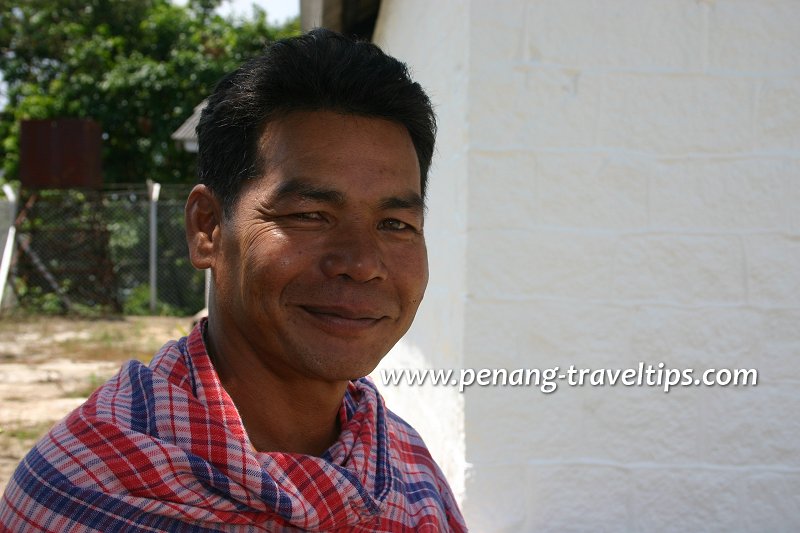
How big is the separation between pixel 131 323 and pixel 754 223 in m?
10.8

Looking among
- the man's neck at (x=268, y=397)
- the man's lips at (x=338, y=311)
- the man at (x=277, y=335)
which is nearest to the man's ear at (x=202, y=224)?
the man at (x=277, y=335)

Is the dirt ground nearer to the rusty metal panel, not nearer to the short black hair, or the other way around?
the rusty metal panel

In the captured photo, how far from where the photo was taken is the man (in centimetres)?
122

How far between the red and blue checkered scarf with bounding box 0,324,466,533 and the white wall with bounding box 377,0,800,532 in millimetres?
1401

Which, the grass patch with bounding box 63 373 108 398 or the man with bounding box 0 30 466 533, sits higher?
the man with bounding box 0 30 466 533

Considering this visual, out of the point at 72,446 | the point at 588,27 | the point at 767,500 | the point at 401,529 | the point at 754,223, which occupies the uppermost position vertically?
the point at 588,27

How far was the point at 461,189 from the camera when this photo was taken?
275 centimetres

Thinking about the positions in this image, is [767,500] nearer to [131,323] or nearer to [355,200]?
[355,200]

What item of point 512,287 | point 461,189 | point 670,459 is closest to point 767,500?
point 670,459

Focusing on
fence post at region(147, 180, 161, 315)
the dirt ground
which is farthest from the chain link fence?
the dirt ground

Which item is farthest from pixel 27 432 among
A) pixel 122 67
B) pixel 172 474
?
pixel 122 67

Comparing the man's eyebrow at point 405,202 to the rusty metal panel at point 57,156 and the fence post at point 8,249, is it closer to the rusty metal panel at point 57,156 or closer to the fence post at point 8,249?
the fence post at point 8,249

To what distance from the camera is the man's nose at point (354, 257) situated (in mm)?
1284

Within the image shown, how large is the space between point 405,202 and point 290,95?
270mm
